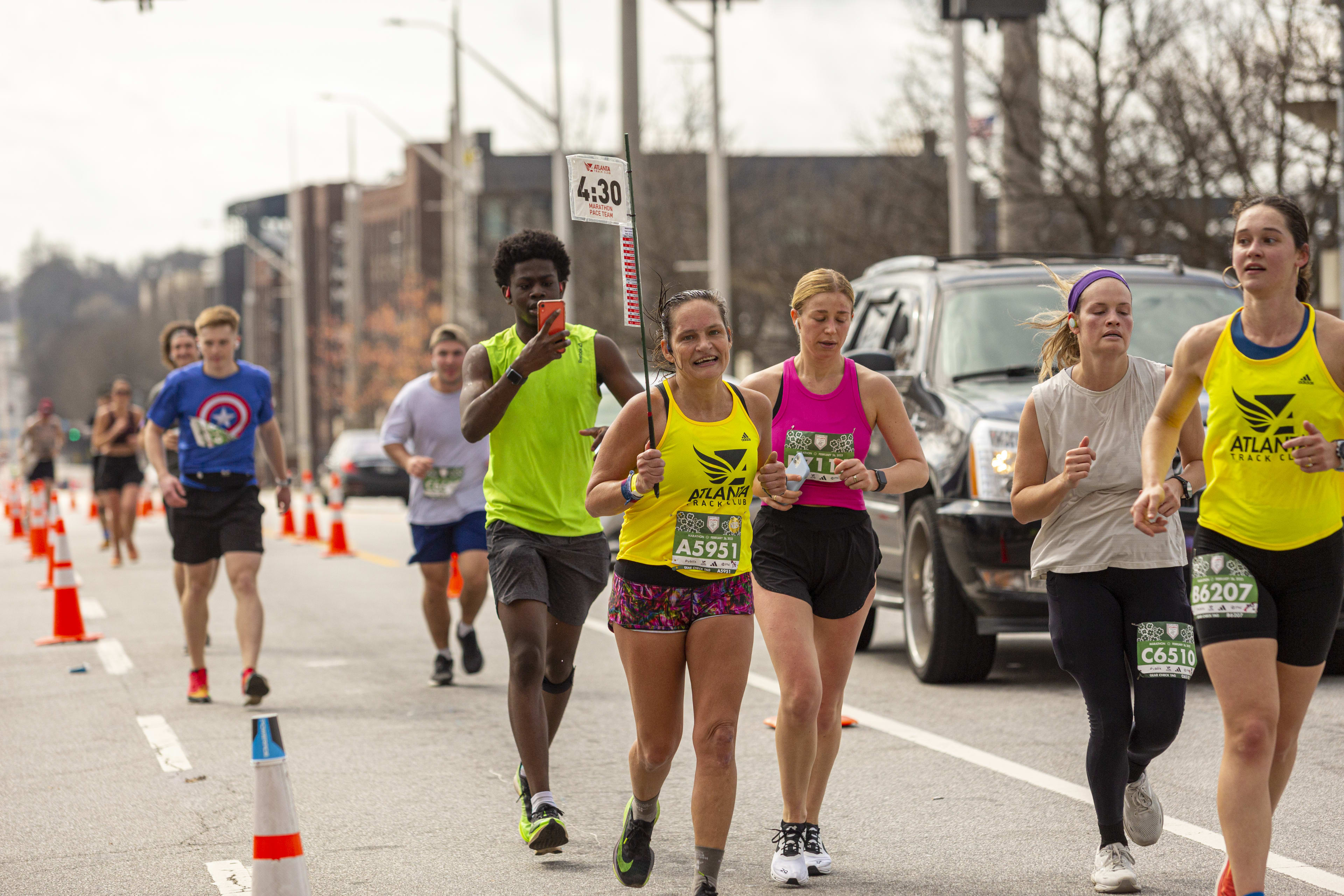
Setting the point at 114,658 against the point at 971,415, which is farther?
the point at 114,658

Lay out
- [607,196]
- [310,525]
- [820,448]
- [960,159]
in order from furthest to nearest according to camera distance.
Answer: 1. [310,525]
2. [960,159]
3. [820,448]
4. [607,196]

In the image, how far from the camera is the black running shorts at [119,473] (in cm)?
2050

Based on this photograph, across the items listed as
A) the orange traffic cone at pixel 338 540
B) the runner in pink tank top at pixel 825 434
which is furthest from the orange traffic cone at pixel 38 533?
the runner in pink tank top at pixel 825 434

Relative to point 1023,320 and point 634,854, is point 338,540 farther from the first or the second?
point 634,854

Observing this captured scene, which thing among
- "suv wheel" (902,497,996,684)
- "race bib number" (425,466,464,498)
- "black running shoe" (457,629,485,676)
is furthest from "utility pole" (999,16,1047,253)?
"race bib number" (425,466,464,498)

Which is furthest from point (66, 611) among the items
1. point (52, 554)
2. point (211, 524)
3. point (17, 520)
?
point (17, 520)

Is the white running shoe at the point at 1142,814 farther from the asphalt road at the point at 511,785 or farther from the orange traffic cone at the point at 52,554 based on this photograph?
the orange traffic cone at the point at 52,554

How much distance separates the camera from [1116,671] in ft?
18.3

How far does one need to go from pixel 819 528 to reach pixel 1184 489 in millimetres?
1189

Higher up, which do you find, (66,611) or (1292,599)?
(1292,599)

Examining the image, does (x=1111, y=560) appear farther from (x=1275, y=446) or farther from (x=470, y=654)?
(x=470, y=654)

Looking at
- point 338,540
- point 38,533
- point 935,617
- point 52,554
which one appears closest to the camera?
point 935,617

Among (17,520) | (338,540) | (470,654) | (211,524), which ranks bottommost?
(17,520)

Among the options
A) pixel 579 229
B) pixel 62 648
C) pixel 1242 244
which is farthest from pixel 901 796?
pixel 579 229
